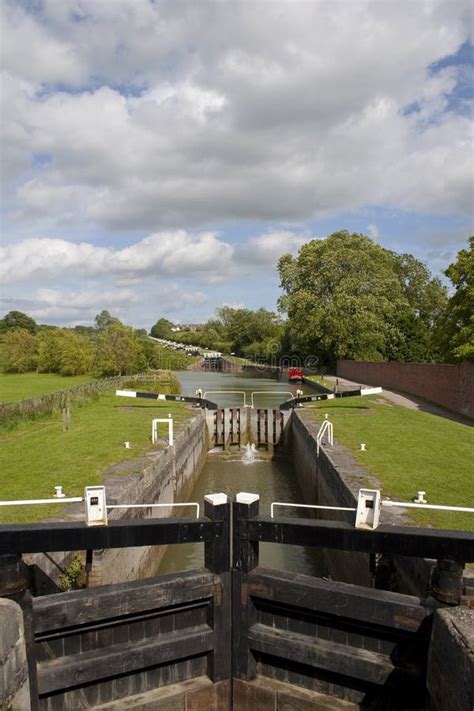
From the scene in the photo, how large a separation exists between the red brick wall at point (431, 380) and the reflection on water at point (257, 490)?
7.30m

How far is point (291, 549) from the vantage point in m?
8.39

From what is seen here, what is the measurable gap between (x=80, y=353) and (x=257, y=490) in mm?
32141

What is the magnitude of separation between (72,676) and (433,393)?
65.0 feet

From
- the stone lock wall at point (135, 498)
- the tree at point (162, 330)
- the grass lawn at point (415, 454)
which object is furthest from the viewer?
the tree at point (162, 330)

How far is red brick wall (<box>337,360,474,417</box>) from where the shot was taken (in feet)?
58.5

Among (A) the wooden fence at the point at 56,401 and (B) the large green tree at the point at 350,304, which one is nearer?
(A) the wooden fence at the point at 56,401

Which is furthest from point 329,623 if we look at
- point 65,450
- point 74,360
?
point 74,360

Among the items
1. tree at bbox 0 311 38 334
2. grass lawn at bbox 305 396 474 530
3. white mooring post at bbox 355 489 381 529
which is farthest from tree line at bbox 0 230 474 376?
tree at bbox 0 311 38 334

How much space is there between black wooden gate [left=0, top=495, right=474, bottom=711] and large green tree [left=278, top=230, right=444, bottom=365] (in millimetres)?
30296

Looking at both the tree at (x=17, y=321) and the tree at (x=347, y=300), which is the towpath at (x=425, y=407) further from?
the tree at (x=17, y=321)

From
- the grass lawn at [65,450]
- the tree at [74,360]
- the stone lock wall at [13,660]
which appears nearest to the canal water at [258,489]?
the grass lawn at [65,450]

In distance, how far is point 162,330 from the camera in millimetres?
176375

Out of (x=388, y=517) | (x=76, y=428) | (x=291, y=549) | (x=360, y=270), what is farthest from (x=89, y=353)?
(x=388, y=517)

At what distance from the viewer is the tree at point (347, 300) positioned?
33.8 m
